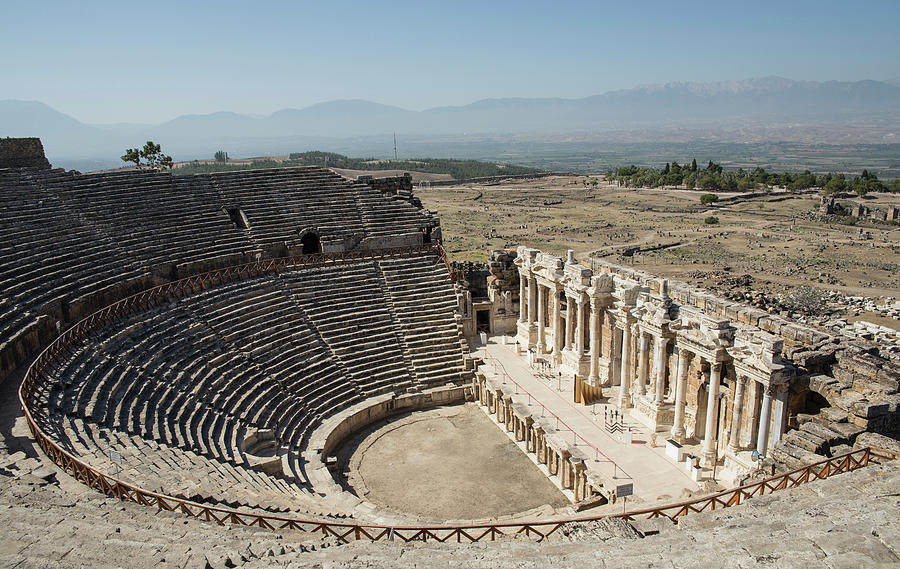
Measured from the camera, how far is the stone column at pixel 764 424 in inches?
699

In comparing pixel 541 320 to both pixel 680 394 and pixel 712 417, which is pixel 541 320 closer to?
pixel 680 394

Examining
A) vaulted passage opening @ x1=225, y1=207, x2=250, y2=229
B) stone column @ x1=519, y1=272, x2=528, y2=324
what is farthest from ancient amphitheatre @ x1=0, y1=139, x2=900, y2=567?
vaulted passage opening @ x1=225, y1=207, x2=250, y2=229

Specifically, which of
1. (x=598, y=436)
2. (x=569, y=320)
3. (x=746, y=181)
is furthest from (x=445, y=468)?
(x=746, y=181)

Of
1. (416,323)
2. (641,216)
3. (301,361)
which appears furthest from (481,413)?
(641,216)

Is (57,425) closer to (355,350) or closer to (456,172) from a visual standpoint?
(355,350)

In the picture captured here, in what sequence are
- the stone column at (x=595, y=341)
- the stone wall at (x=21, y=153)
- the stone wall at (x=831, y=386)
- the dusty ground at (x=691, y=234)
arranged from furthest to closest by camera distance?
1. the dusty ground at (x=691, y=234)
2. the stone wall at (x=21, y=153)
3. the stone column at (x=595, y=341)
4. the stone wall at (x=831, y=386)

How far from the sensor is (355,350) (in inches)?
1066

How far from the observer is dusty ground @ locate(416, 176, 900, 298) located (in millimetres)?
52938

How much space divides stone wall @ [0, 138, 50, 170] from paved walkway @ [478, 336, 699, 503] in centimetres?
2675

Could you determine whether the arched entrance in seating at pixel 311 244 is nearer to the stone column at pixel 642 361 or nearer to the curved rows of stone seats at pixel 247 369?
the curved rows of stone seats at pixel 247 369

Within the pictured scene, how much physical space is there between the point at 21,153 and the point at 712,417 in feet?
120

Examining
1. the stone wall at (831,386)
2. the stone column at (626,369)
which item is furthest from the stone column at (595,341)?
the stone wall at (831,386)

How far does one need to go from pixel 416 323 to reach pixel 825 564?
68.2ft

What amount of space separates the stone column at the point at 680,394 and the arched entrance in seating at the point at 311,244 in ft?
62.2
